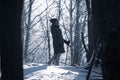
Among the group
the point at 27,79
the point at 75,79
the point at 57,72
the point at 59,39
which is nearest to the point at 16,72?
the point at 27,79

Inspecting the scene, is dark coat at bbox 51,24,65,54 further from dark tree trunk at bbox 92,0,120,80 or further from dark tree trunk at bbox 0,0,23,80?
dark tree trunk at bbox 92,0,120,80

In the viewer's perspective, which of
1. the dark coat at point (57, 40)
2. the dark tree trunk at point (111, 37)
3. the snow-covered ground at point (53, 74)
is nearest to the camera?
the dark tree trunk at point (111, 37)

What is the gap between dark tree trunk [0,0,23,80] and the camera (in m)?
6.45

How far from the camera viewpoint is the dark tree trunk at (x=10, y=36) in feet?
21.2

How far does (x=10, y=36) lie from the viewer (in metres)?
6.48

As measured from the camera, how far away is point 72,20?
44.8 m

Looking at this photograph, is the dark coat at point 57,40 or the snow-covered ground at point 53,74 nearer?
the snow-covered ground at point 53,74

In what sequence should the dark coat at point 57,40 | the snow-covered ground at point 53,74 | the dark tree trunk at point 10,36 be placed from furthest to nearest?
1. the dark coat at point 57,40
2. the snow-covered ground at point 53,74
3. the dark tree trunk at point 10,36

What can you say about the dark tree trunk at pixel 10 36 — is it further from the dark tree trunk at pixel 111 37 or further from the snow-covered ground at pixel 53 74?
the snow-covered ground at pixel 53 74

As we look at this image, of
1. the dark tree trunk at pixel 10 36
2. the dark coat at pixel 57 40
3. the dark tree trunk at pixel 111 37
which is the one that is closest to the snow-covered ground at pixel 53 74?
the dark coat at pixel 57 40

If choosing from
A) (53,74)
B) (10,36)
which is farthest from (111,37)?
(53,74)

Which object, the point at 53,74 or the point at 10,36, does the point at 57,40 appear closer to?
the point at 53,74

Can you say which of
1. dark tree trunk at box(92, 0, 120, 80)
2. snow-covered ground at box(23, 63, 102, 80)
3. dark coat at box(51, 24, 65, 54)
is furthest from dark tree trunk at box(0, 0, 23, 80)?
dark coat at box(51, 24, 65, 54)

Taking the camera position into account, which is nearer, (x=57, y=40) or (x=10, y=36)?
(x=10, y=36)
